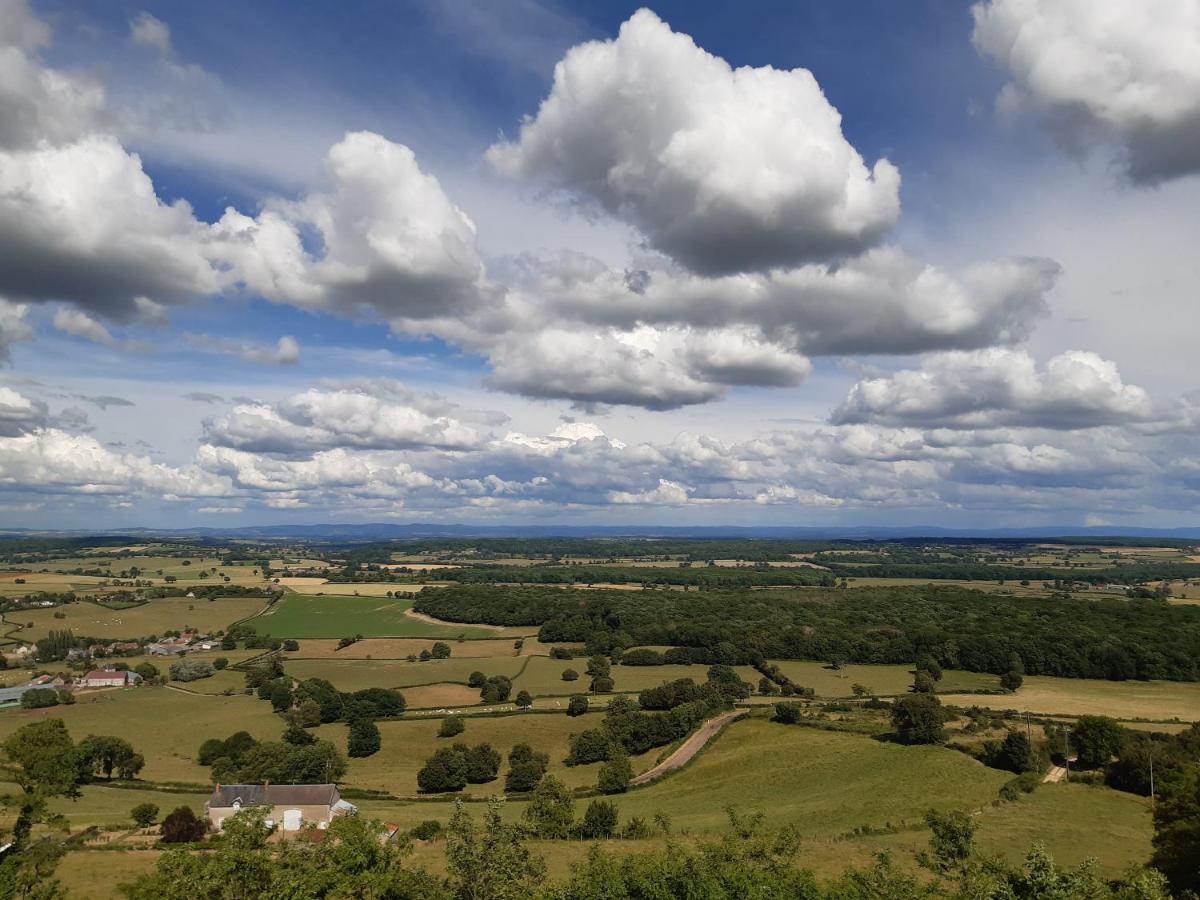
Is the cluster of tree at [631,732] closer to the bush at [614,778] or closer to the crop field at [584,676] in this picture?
the bush at [614,778]

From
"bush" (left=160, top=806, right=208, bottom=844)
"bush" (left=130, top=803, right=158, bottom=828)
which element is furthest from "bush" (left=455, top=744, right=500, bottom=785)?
"bush" (left=130, top=803, right=158, bottom=828)

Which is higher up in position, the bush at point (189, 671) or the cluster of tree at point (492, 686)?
the cluster of tree at point (492, 686)

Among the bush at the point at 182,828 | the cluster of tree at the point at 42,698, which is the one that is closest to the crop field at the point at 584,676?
the bush at the point at 182,828

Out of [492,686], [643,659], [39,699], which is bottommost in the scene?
[39,699]

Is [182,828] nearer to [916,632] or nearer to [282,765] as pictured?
[282,765]

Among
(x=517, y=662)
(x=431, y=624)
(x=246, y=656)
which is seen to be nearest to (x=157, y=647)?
(x=246, y=656)

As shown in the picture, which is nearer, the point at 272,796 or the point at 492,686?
the point at 272,796

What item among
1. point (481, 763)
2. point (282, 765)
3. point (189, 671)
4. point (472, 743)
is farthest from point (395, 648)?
point (481, 763)
